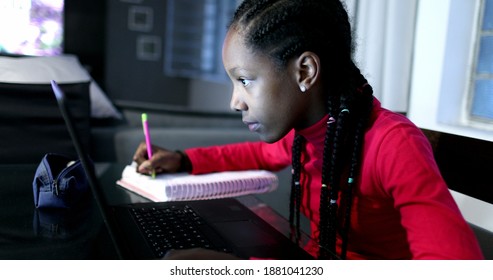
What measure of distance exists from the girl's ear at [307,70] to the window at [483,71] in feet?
2.29

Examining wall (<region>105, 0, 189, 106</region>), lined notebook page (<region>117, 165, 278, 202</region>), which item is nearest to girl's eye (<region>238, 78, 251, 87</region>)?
lined notebook page (<region>117, 165, 278, 202</region>)

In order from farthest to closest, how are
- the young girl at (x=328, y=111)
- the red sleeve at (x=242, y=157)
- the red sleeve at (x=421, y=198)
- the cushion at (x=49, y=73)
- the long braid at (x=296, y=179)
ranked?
the cushion at (x=49, y=73)
the red sleeve at (x=242, y=157)
the long braid at (x=296, y=179)
the young girl at (x=328, y=111)
the red sleeve at (x=421, y=198)

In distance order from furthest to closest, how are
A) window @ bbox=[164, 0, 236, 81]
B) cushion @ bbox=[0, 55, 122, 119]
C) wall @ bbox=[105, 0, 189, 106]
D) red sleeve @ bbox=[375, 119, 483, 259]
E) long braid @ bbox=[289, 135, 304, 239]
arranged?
window @ bbox=[164, 0, 236, 81], wall @ bbox=[105, 0, 189, 106], cushion @ bbox=[0, 55, 122, 119], long braid @ bbox=[289, 135, 304, 239], red sleeve @ bbox=[375, 119, 483, 259]

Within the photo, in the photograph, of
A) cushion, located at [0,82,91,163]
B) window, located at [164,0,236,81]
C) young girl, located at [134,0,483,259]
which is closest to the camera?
young girl, located at [134,0,483,259]

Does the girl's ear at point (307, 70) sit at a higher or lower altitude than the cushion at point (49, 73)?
higher

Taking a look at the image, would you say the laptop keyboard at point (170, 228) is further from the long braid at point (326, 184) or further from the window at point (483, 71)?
the window at point (483, 71)

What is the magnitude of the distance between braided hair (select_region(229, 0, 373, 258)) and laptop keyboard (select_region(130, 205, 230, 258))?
16 centimetres

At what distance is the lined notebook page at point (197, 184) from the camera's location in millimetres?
918

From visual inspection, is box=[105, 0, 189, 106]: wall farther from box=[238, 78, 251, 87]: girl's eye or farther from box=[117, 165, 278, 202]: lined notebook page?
box=[238, 78, 251, 87]: girl's eye

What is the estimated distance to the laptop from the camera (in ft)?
2.10

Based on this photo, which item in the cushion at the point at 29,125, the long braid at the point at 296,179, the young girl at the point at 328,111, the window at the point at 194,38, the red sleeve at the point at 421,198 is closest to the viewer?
the red sleeve at the point at 421,198

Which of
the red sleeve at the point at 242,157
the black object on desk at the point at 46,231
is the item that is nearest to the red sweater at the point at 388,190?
the red sleeve at the point at 242,157
